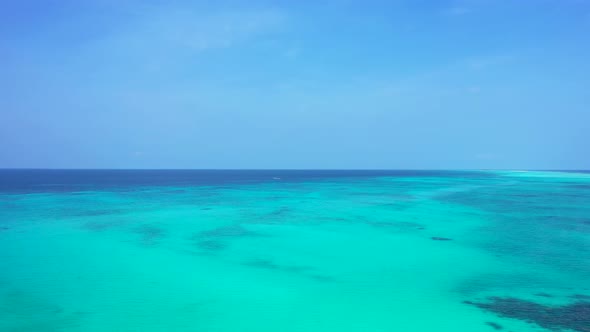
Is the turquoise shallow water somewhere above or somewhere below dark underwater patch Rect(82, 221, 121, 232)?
below

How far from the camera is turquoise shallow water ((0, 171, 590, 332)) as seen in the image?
7047 mm

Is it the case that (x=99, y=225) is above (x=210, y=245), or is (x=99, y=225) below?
above

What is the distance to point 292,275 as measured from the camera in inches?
384

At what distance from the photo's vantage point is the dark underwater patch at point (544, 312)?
6.63m

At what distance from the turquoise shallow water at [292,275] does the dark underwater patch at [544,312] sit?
36 mm

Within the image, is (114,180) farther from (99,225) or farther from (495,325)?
(495,325)

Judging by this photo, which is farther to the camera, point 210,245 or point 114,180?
point 114,180

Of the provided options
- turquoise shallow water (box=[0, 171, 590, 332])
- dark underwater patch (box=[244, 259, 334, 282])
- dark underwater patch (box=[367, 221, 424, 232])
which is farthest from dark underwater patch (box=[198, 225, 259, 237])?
dark underwater patch (box=[367, 221, 424, 232])

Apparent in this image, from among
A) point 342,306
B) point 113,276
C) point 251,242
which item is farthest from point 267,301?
point 251,242

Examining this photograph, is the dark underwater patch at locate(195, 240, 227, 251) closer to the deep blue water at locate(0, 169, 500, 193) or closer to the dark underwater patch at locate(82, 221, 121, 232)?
the dark underwater patch at locate(82, 221, 121, 232)

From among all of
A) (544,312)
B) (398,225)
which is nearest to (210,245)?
(398,225)

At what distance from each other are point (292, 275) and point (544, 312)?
5893mm

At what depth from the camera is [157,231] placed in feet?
50.0

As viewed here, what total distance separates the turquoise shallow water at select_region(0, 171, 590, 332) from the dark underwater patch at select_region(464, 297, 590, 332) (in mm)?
36
